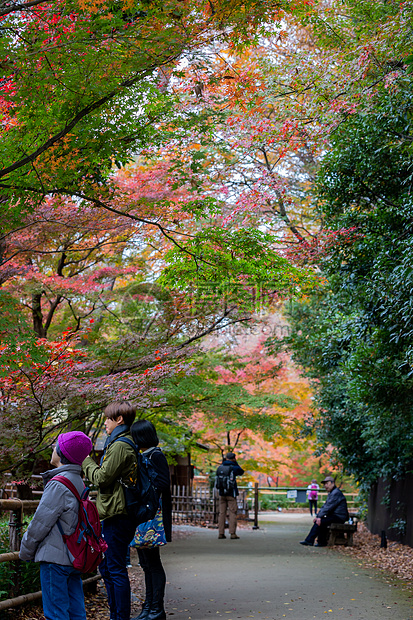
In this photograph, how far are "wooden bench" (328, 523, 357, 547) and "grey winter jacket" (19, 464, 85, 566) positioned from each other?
9.28m

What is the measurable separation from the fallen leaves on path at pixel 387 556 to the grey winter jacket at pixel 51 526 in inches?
215

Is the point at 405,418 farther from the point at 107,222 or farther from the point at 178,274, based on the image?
the point at 107,222

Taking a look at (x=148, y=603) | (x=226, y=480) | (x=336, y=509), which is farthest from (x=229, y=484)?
(x=148, y=603)

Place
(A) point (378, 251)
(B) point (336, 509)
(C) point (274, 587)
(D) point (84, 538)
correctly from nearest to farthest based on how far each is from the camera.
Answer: (D) point (84, 538)
(C) point (274, 587)
(A) point (378, 251)
(B) point (336, 509)

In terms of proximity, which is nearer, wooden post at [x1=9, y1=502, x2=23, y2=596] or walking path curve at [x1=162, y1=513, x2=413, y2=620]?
wooden post at [x1=9, y1=502, x2=23, y2=596]

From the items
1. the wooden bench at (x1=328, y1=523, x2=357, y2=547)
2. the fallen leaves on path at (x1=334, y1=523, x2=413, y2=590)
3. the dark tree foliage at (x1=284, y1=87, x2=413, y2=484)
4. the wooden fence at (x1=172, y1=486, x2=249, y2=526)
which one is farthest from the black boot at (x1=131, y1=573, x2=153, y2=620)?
the wooden fence at (x1=172, y1=486, x2=249, y2=526)

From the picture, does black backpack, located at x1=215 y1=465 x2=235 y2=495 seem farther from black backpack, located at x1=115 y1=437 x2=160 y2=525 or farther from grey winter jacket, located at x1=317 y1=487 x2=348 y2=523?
black backpack, located at x1=115 y1=437 x2=160 y2=525

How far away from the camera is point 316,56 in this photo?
1146 centimetres

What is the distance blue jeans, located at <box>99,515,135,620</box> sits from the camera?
4.25m

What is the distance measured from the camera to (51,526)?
3.49 meters

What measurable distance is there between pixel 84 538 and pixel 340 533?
9759mm

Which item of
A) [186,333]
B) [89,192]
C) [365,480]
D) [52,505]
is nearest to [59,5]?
[89,192]

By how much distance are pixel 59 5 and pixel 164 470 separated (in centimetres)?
394

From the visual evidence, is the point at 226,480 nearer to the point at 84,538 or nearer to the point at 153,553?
the point at 153,553
